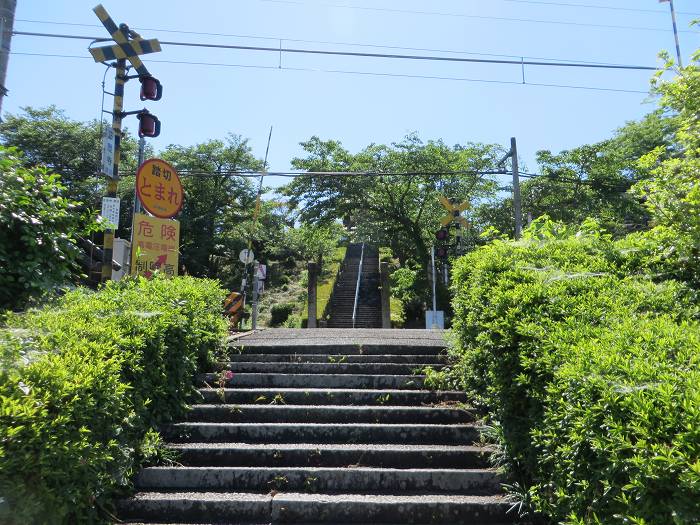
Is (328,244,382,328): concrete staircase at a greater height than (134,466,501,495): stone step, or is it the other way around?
(328,244,382,328): concrete staircase

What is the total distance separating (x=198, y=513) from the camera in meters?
3.80

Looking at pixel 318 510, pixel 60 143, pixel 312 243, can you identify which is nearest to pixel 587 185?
pixel 312 243

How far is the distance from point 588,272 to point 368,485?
2.83 metres

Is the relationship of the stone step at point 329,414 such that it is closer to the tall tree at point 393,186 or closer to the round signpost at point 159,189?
the round signpost at point 159,189

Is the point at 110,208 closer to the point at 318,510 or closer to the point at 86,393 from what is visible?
the point at 86,393

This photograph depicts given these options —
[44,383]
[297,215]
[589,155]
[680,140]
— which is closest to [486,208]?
[589,155]

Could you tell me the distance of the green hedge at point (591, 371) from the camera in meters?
2.19

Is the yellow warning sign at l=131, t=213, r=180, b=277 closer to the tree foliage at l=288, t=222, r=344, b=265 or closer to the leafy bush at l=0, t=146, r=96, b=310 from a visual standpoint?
the leafy bush at l=0, t=146, r=96, b=310

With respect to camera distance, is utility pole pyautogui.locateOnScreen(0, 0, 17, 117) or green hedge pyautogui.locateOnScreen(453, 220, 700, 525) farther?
utility pole pyautogui.locateOnScreen(0, 0, 17, 117)

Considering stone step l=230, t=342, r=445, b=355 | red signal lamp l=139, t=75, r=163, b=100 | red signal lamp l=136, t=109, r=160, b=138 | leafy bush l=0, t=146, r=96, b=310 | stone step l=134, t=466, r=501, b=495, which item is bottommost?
stone step l=134, t=466, r=501, b=495

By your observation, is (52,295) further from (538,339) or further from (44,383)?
(538,339)

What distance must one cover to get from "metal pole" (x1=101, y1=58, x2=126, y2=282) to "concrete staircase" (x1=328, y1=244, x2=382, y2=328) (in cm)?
1532

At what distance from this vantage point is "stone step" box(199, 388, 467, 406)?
541 centimetres

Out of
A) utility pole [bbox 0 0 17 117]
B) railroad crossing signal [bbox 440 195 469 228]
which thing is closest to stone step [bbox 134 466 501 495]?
utility pole [bbox 0 0 17 117]
